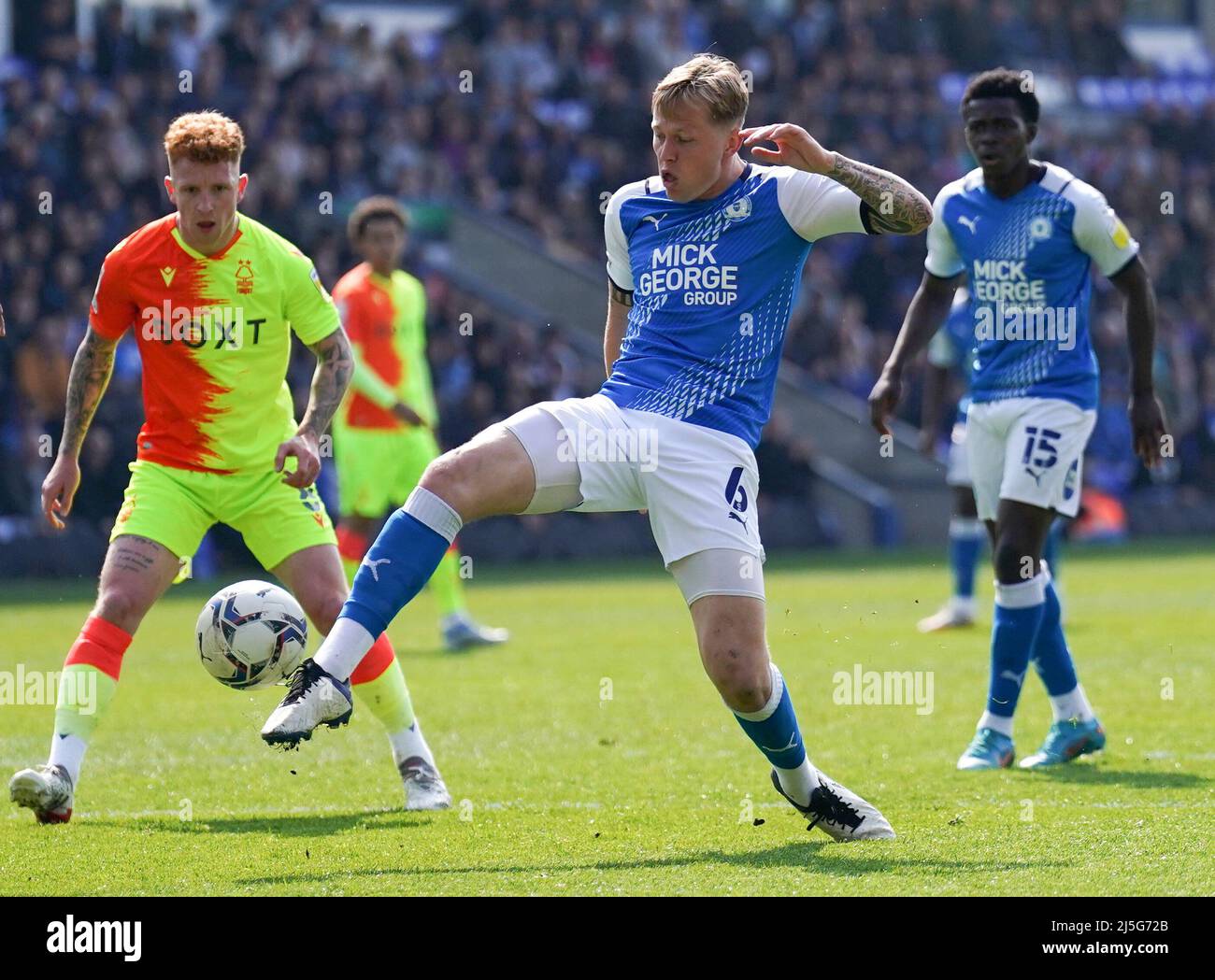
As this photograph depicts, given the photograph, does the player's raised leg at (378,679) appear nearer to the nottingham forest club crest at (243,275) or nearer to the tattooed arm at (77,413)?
the tattooed arm at (77,413)

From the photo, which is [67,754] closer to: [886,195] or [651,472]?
[651,472]

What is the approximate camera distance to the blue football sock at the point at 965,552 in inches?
503

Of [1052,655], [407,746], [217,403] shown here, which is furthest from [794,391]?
[217,403]

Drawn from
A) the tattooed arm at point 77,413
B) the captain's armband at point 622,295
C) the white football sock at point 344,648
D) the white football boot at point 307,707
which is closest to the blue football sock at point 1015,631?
the captain's armband at point 622,295

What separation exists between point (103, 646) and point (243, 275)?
1.36 m

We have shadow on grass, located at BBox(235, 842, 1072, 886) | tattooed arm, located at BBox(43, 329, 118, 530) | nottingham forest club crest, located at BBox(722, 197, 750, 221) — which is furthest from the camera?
tattooed arm, located at BBox(43, 329, 118, 530)

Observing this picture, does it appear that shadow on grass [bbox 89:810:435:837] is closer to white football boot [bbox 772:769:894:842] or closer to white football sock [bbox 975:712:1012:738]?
white football boot [bbox 772:769:894:842]

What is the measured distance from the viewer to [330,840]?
19.2 ft

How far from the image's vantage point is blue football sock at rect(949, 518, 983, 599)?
503 inches

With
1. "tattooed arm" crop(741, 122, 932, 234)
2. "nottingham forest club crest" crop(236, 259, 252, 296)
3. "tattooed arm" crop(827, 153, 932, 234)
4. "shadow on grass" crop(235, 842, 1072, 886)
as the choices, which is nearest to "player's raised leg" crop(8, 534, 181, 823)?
"nottingham forest club crest" crop(236, 259, 252, 296)

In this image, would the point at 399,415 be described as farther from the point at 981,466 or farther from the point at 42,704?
the point at 981,466

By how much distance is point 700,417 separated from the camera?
5.70m

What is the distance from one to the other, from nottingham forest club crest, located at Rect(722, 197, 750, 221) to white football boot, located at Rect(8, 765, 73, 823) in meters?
2.83
